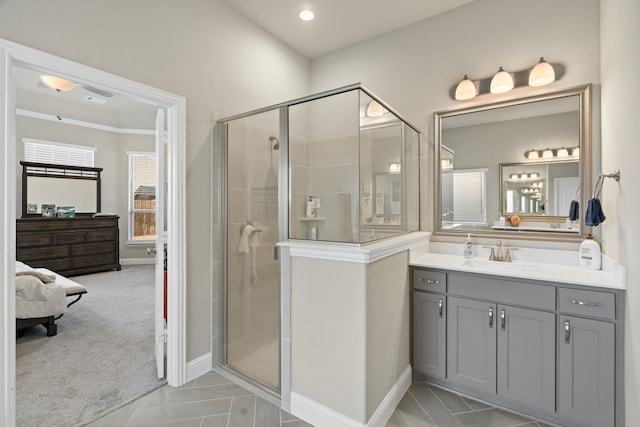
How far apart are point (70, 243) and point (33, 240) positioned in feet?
1.64

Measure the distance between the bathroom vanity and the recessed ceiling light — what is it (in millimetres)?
2334

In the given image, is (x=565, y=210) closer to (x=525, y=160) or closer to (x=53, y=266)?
(x=525, y=160)

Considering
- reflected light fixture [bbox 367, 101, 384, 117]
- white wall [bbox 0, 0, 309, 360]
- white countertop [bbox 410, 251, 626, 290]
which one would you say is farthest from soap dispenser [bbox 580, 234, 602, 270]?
white wall [bbox 0, 0, 309, 360]

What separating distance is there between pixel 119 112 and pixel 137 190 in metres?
1.63

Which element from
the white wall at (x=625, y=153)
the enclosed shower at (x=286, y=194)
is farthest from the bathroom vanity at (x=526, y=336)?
the enclosed shower at (x=286, y=194)

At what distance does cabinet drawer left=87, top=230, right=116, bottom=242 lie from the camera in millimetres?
5773

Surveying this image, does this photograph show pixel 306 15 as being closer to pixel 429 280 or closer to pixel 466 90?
pixel 466 90

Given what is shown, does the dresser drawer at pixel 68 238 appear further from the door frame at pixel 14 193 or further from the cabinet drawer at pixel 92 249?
the door frame at pixel 14 193

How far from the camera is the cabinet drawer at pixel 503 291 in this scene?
192 centimetres

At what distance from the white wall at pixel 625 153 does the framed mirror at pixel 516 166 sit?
206 mm

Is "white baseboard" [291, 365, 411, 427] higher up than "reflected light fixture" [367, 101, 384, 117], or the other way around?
"reflected light fixture" [367, 101, 384, 117]

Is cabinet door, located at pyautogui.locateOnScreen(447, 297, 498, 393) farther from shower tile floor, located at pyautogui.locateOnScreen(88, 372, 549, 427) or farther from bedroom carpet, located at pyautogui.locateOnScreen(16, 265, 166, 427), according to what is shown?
bedroom carpet, located at pyautogui.locateOnScreen(16, 265, 166, 427)

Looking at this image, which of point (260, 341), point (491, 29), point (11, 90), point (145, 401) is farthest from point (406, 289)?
point (11, 90)

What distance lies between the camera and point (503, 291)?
2037mm
